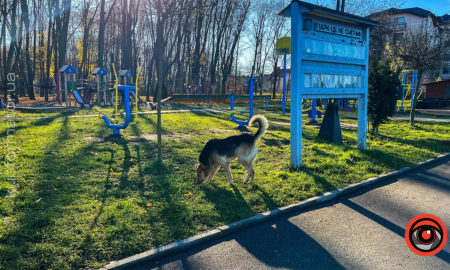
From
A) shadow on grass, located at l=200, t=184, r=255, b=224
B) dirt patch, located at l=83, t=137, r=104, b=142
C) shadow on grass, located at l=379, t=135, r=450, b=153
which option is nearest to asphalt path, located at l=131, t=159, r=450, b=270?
shadow on grass, located at l=200, t=184, r=255, b=224

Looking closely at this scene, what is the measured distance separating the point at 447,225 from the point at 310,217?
1.86 metres

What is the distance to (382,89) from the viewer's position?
424 inches

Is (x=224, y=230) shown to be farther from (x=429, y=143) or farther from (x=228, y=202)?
(x=429, y=143)

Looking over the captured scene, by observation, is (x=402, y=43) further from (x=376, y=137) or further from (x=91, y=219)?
(x=91, y=219)

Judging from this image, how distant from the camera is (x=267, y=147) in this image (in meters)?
9.33

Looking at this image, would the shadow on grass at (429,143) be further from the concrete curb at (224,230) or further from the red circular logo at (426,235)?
the red circular logo at (426,235)

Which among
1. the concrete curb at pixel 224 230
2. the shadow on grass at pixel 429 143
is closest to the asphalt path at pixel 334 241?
the concrete curb at pixel 224 230

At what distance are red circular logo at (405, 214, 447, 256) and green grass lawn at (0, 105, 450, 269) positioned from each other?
156cm

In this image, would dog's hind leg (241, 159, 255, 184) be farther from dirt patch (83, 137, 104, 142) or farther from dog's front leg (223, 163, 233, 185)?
dirt patch (83, 137, 104, 142)

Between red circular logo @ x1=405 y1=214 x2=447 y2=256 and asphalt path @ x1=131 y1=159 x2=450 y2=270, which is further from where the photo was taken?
red circular logo @ x1=405 y1=214 x2=447 y2=256

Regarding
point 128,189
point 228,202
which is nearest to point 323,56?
point 228,202

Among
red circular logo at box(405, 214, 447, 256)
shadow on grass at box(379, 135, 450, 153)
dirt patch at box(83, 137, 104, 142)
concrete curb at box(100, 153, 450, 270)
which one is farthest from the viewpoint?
shadow on grass at box(379, 135, 450, 153)

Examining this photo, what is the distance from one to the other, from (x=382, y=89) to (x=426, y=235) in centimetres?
772

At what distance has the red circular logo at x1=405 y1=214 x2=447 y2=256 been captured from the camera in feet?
12.0
